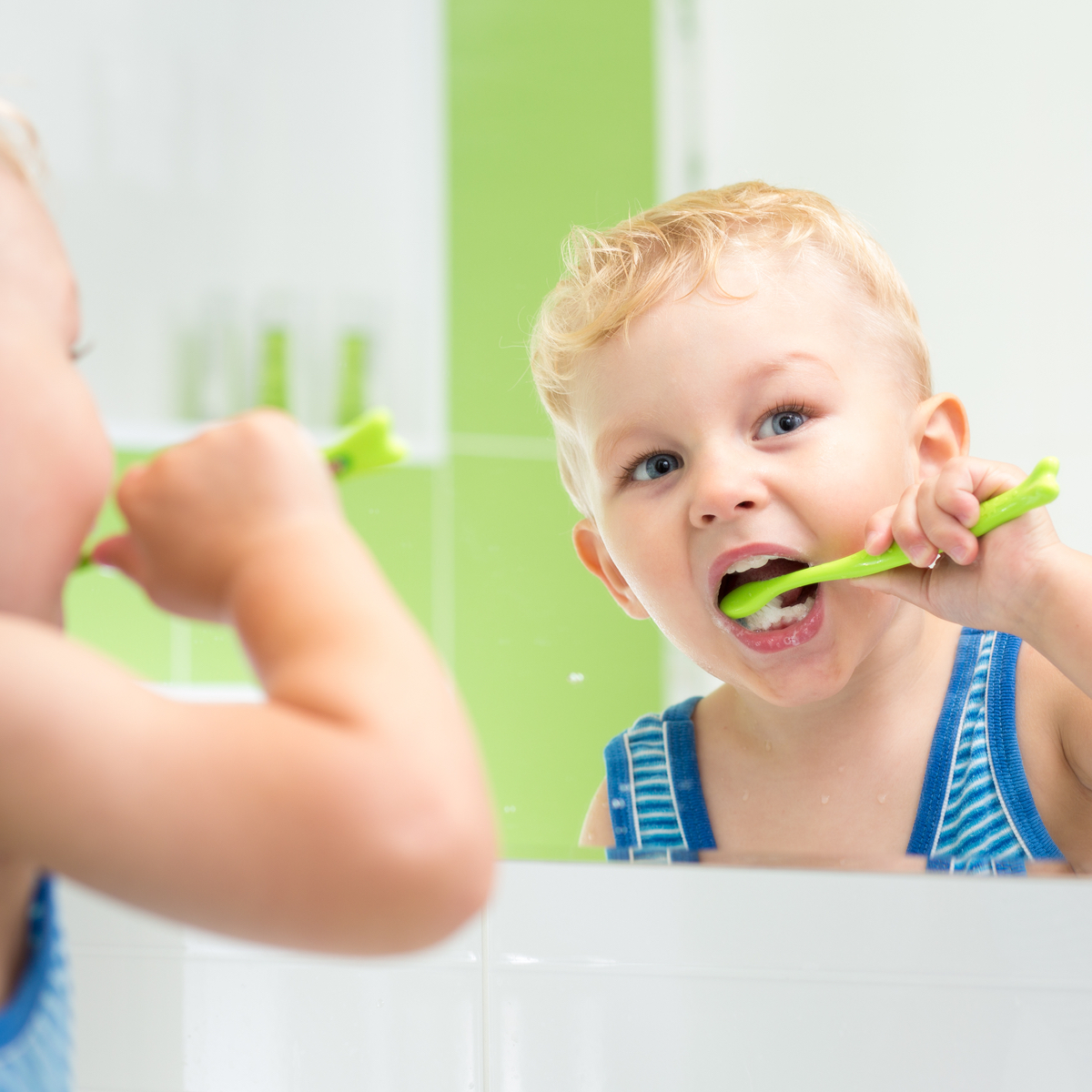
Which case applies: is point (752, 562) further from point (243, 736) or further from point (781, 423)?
point (243, 736)

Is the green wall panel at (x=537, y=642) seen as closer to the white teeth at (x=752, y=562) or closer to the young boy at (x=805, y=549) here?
the young boy at (x=805, y=549)

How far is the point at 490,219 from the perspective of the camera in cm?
105

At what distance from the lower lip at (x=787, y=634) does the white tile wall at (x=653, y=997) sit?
142 mm

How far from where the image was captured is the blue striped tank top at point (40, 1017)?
0.32 m

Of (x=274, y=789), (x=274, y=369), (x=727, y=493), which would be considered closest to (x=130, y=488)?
(x=274, y=789)

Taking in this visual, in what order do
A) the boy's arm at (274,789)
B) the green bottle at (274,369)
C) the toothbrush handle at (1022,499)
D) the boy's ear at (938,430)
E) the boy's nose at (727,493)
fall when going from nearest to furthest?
1. the boy's arm at (274,789)
2. the toothbrush handle at (1022,499)
3. the boy's nose at (727,493)
4. the boy's ear at (938,430)
5. the green bottle at (274,369)

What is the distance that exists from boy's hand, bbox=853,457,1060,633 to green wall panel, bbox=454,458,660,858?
26 cm

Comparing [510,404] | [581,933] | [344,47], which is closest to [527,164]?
[510,404]

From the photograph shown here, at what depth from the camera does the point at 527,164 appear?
1.06 meters

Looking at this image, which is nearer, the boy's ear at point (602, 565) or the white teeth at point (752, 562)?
→ the white teeth at point (752, 562)

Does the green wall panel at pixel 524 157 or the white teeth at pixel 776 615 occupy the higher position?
the green wall panel at pixel 524 157

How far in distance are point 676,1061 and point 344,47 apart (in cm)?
120

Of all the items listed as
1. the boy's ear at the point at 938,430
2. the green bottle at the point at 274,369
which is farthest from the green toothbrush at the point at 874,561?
the green bottle at the point at 274,369

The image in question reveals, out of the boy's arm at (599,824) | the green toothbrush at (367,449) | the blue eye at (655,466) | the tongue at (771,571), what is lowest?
the boy's arm at (599,824)
